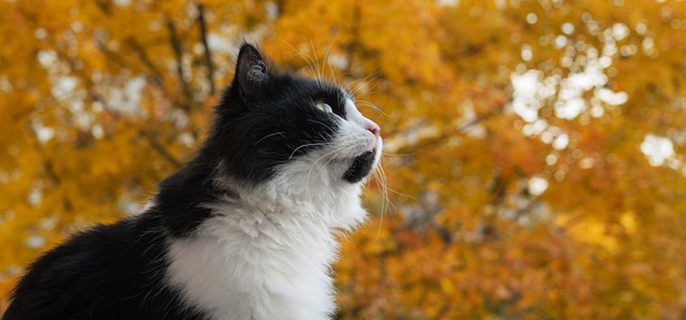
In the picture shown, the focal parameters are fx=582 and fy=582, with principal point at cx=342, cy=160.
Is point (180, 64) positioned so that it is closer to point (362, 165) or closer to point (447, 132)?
point (447, 132)

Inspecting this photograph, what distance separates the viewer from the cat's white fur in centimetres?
148

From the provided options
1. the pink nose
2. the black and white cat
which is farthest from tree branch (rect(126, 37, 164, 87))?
the pink nose

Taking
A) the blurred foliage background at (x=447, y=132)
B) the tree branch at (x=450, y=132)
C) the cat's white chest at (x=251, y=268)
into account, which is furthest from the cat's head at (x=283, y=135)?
the tree branch at (x=450, y=132)

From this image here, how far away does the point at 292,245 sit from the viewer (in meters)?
1.61

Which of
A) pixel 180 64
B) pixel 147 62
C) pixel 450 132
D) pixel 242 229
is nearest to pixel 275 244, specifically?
pixel 242 229

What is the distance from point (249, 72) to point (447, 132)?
3.06 meters

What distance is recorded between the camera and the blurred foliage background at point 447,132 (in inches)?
146

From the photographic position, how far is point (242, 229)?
1.55 meters

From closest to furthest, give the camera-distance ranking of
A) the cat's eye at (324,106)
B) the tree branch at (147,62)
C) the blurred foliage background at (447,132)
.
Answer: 1. the cat's eye at (324,106)
2. the blurred foliage background at (447,132)
3. the tree branch at (147,62)

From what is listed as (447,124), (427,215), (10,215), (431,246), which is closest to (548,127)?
(447,124)

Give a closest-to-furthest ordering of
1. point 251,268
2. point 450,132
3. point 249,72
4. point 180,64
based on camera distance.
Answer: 1. point 251,268
2. point 249,72
3. point 180,64
4. point 450,132

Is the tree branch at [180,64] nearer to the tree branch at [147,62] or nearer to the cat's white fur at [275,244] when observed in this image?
the tree branch at [147,62]

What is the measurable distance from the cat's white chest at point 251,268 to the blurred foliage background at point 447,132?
1.96 m

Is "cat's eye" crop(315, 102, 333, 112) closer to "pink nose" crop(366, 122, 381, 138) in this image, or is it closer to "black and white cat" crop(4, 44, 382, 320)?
"black and white cat" crop(4, 44, 382, 320)
